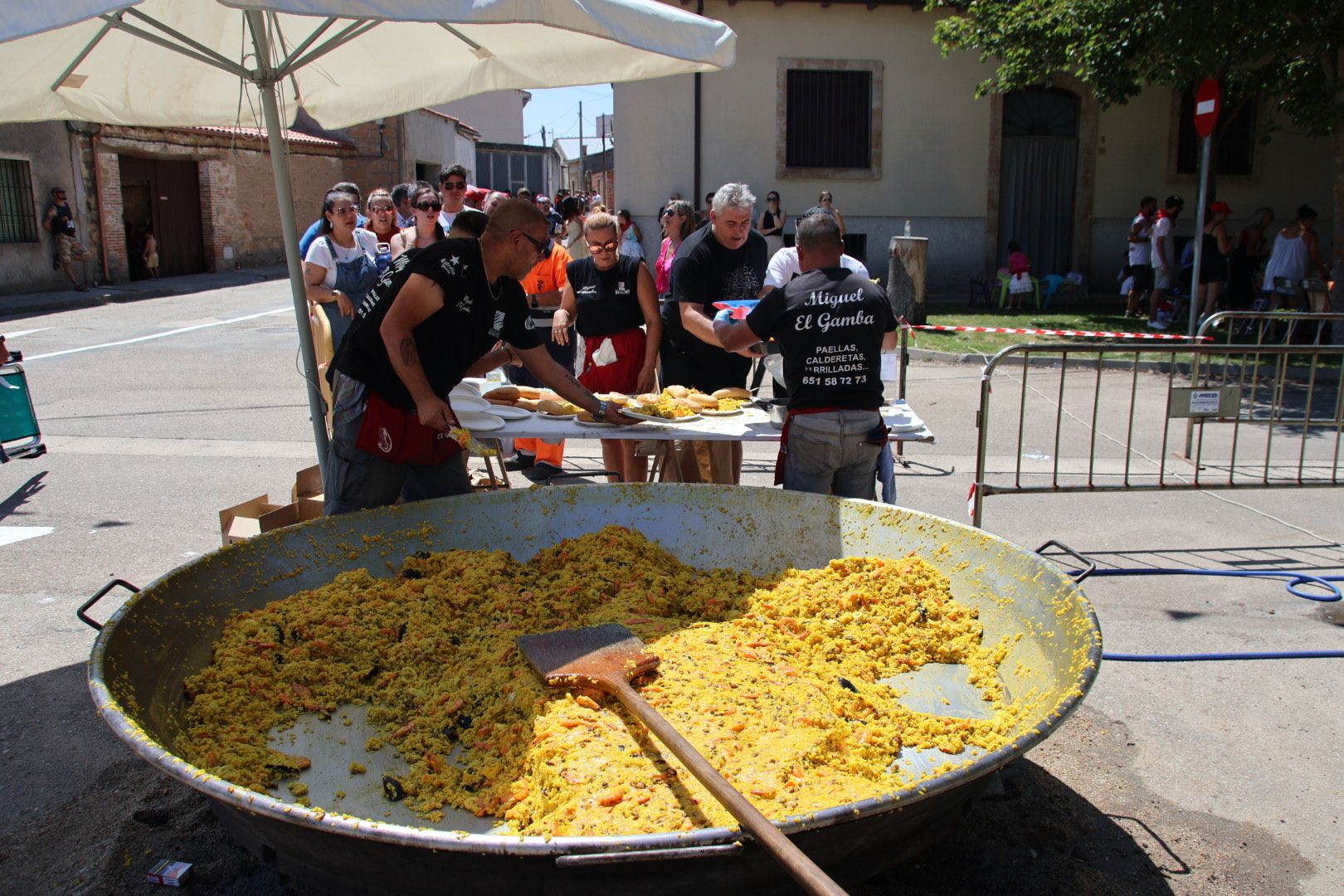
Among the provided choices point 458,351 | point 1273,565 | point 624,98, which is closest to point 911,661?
point 458,351

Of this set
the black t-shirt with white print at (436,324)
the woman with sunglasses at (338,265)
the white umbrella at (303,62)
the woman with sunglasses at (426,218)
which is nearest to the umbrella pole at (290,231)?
the white umbrella at (303,62)

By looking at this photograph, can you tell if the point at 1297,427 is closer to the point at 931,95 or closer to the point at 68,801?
the point at 68,801

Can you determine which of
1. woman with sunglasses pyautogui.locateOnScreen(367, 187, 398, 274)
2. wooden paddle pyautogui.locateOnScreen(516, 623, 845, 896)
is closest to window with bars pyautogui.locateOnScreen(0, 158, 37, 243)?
woman with sunglasses pyautogui.locateOnScreen(367, 187, 398, 274)

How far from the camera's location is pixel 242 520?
4797 millimetres

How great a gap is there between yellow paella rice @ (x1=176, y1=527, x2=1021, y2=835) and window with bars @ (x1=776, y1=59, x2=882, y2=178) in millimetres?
17313

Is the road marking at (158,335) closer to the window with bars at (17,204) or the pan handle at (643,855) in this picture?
the window with bars at (17,204)

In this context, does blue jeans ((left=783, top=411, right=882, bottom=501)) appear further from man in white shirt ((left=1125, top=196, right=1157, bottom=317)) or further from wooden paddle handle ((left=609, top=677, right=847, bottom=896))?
man in white shirt ((left=1125, top=196, right=1157, bottom=317))

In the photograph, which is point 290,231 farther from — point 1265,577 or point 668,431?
point 1265,577

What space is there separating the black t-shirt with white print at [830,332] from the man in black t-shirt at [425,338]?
106 centimetres

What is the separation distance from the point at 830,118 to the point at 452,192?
535 inches

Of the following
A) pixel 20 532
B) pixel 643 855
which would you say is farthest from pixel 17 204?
pixel 643 855

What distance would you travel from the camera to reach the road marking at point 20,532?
6.03 m

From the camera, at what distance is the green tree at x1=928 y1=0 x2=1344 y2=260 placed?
1211 centimetres

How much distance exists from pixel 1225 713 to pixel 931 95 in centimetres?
1779
